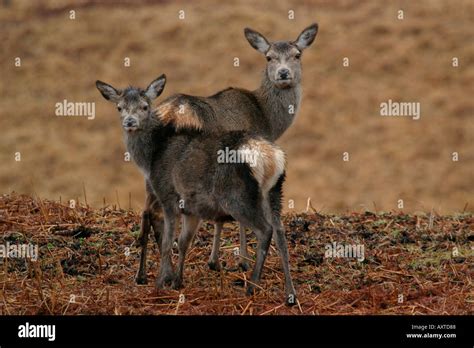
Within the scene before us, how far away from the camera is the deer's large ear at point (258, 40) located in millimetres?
13070

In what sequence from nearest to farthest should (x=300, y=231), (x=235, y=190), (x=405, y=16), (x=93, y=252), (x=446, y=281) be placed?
(x=235, y=190) < (x=446, y=281) < (x=93, y=252) < (x=300, y=231) < (x=405, y=16)

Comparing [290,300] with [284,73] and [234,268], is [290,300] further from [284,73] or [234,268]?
[284,73]

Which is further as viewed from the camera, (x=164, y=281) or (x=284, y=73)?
(x=284, y=73)

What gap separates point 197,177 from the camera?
406 inches

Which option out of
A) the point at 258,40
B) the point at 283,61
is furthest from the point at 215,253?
the point at 258,40

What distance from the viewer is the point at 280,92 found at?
510 inches

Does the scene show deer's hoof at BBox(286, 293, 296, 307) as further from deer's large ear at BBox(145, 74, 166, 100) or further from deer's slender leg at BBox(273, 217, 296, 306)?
deer's large ear at BBox(145, 74, 166, 100)

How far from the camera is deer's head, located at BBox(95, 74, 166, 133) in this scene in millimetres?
10961

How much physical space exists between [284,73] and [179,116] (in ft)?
6.86

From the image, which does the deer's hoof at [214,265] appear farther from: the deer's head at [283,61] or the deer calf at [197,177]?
the deer's head at [283,61]

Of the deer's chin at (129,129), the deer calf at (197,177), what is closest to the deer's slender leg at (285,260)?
the deer calf at (197,177)

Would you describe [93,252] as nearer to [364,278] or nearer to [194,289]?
[194,289]
